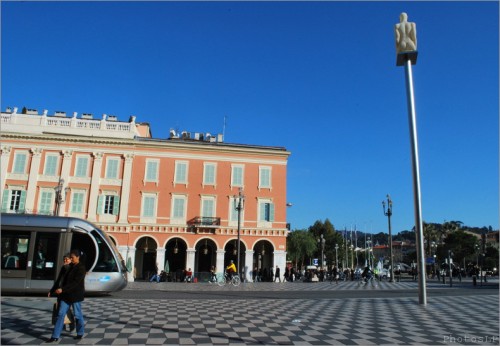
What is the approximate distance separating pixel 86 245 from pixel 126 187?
1988 cm

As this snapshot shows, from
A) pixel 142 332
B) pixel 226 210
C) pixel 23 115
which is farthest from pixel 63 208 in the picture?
pixel 142 332

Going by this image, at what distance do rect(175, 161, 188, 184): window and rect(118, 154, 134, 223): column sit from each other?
3.95 metres

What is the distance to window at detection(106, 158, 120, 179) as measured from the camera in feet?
118

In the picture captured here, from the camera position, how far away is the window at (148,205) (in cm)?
3572

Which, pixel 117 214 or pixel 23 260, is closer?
pixel 23 260

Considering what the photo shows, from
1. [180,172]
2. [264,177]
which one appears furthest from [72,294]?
[264,177]

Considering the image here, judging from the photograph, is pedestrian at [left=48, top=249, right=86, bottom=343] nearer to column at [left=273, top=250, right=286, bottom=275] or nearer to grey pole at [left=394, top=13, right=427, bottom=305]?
grey pole at [left=394, top=13, right=427, bottom=305]

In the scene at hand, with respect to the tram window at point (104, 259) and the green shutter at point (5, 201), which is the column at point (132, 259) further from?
the tram window at point (104, 259)

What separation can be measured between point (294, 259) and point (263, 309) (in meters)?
55.5

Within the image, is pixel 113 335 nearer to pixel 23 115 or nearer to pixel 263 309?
pixel 263 309

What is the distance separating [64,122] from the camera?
36656mm

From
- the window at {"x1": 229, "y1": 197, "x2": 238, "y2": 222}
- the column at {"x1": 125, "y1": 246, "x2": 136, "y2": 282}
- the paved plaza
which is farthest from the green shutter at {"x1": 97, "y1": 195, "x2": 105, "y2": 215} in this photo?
the paved plaza

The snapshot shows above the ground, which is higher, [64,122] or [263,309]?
[64,122]

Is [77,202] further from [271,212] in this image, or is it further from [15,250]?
[15,250]
